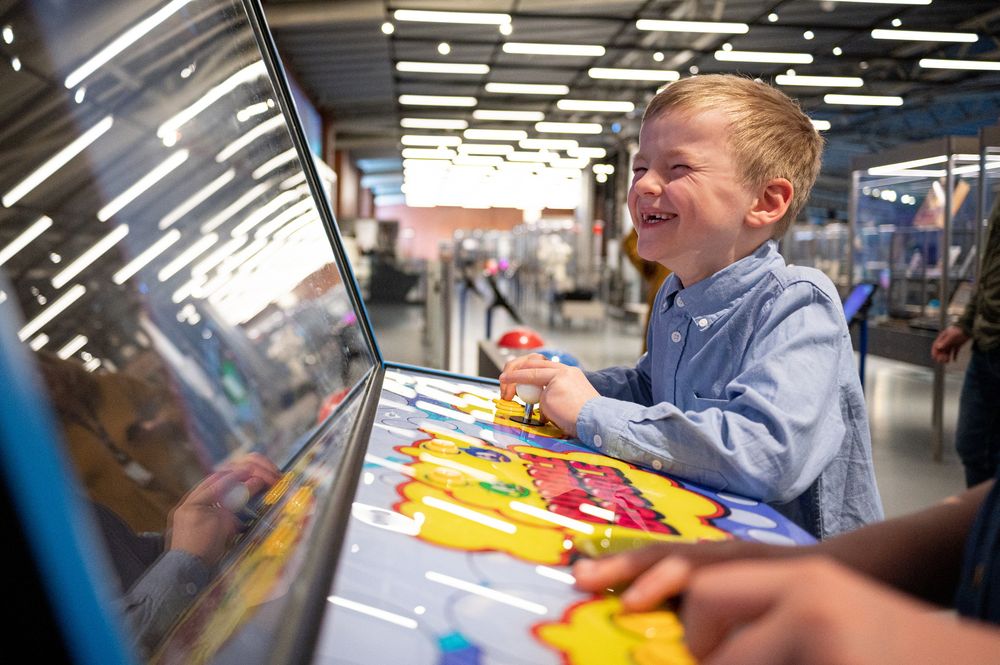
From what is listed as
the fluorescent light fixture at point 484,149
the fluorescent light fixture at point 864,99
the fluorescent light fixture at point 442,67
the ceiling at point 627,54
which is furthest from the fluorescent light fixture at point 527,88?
the fluorescent light fixture at point 484,149

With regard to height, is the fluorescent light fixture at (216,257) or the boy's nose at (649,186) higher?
the boy's nose at (649,186)

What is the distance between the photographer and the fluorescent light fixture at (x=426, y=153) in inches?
864

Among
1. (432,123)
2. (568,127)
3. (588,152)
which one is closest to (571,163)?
(588,152)

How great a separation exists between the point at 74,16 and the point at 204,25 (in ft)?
1.27

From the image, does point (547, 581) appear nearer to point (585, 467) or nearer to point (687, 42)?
point (585, 467)

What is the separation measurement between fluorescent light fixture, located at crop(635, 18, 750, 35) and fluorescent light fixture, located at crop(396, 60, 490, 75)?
333cm

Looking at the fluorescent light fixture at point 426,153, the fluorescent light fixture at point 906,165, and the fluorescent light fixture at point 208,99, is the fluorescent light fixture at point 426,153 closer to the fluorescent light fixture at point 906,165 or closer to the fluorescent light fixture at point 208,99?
the fluorescent light fixture at point 906,165

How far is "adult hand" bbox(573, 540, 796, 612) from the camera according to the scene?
0.43 metres

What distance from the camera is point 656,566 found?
458mm

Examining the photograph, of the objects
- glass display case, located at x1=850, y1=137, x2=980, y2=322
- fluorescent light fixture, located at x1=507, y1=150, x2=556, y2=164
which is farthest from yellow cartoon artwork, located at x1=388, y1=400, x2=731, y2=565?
fluorescent light fixture, located at x1=507, y1=150, x2=556, y2=164

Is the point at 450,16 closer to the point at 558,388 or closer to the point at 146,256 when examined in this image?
the point at 558,388

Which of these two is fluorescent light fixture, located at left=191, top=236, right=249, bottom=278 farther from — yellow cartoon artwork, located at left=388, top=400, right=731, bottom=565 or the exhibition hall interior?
yellow cartoon artwork, located at left=388, top=400, right=731, bottom=565

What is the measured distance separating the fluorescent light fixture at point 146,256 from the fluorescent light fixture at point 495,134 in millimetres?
18320

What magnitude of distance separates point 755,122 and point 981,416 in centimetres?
216
